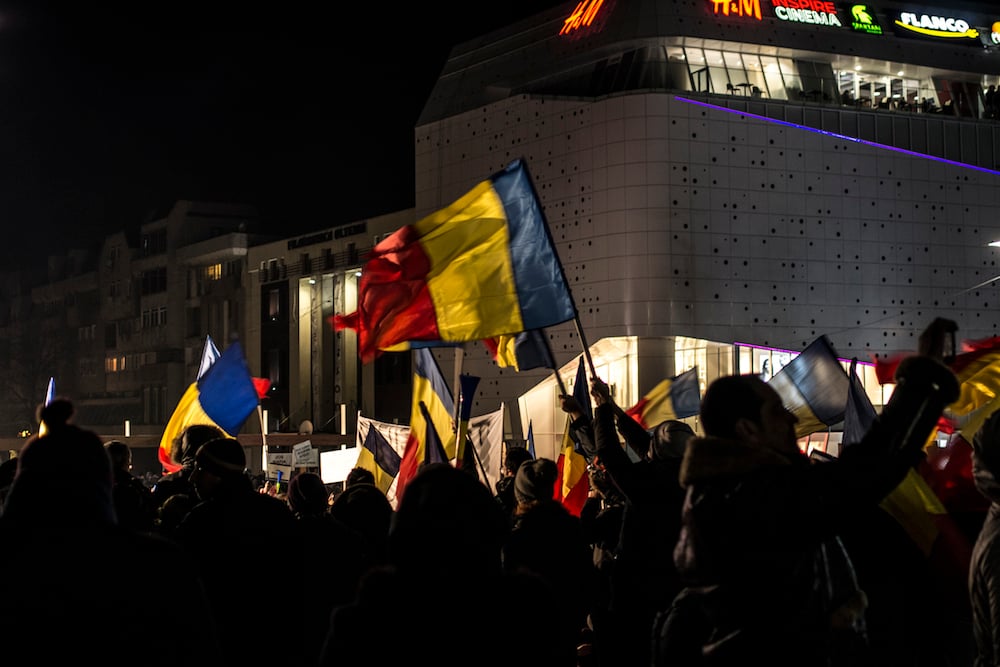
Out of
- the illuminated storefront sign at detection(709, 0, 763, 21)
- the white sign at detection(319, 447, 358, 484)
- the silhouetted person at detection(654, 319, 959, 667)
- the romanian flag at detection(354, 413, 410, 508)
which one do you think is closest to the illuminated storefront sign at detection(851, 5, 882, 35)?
the illuminated storefront sign at detection(709, 0, 763, 21)

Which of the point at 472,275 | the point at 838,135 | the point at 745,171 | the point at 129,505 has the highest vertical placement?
the point at 838,135

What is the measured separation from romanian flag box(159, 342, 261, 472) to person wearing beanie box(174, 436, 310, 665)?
765 centimetres

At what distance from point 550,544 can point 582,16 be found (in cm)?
3699

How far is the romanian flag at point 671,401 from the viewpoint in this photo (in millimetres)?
18703

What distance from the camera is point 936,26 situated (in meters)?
44.5

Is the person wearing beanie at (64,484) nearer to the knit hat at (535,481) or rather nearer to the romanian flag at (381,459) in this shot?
the knit hat at (535,481)

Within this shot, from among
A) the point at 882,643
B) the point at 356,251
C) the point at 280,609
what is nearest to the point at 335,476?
the point at 280,609

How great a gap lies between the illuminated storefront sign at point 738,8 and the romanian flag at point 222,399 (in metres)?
31.1

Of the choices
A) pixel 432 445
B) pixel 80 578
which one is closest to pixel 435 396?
pixel 432 445

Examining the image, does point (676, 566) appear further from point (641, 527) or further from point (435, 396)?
point (435, 396)

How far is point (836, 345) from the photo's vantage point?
4238 centimetres

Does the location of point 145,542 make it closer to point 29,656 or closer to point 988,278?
point 29,656

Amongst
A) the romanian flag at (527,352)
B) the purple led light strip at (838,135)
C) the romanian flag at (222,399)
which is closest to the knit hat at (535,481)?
the romanian flag at (527,352)

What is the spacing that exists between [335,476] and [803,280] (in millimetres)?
27099
